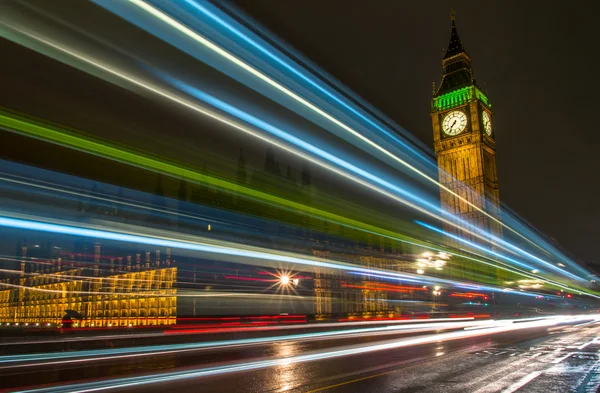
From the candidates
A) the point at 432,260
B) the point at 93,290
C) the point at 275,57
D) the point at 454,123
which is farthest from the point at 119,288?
the point at 454,123

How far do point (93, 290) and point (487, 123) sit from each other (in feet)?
279

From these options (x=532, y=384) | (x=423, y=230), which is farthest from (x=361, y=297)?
(x=532, y=384)

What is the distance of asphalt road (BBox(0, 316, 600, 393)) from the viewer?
9047 millimetres

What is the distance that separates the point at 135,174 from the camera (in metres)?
11.6

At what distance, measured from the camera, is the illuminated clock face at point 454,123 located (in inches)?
3374

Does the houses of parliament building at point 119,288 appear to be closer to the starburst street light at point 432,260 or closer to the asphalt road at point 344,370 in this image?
the starburst street light at point 432,260

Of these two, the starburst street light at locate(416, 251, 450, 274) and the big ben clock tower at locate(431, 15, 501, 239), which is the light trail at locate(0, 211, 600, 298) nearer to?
the starburst street light at locate(416, 251, 450, 274)

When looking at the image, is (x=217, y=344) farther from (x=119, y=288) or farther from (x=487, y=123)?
(x=487, y=123)

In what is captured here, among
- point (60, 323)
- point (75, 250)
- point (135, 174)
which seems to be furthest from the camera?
point (60, 323)

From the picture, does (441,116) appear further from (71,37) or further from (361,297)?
(71,37)

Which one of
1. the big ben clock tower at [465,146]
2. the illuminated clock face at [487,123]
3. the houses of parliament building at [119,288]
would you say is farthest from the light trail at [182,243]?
the illuminated clock face at [487,123]

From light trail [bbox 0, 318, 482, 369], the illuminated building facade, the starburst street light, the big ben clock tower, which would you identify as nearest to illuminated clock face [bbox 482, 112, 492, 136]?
the big ben clock tower

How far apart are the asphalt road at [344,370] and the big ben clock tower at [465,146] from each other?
66886 millimetres

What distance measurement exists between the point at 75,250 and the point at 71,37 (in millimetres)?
4309
